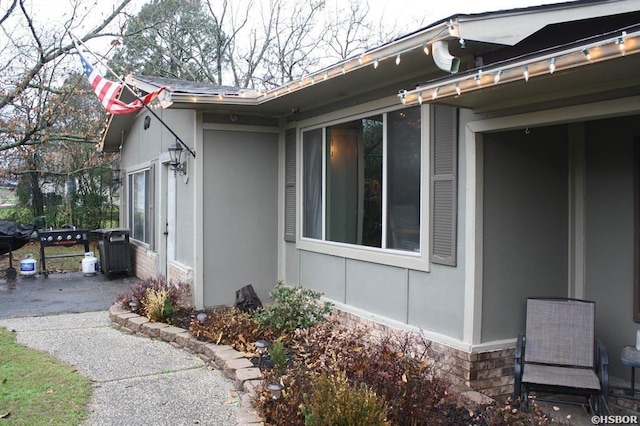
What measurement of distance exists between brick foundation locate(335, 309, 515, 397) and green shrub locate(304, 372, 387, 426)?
1.55 meters

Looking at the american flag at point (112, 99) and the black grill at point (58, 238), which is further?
the black grill at point (58, 238)

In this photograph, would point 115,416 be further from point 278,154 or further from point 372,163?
point 278,154

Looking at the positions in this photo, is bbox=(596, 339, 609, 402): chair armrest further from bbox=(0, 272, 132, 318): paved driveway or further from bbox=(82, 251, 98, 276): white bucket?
bbox=(82, 251, 98, 276): white bucket

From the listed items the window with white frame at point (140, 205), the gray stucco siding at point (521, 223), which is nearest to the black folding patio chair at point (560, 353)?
the gray stucco siding at point (521, 223)

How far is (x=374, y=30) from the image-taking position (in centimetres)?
2205

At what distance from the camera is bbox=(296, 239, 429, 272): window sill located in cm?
525

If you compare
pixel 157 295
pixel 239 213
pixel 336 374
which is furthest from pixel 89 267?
pixel 336 374

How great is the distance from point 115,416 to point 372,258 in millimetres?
2983

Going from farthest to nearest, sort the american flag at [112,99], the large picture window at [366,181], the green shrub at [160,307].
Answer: the american flag at [112,99]
the green shrub at [160,307]
the large picture window at [366,181]

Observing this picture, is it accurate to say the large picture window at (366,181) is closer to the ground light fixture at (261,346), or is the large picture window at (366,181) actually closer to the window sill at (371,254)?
the window sill at (371,254)

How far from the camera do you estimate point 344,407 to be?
3.10 meters

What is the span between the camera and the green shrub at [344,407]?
10.1 feet

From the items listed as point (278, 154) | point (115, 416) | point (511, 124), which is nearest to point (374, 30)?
→ point (278, 154)

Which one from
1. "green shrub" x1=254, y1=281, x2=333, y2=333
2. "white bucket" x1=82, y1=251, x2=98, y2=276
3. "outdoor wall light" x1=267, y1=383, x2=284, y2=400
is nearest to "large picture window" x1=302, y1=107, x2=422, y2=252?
"green shrub" x1=254, y1=281, x2=333, y2=333
